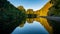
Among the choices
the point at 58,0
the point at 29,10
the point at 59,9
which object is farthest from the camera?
the point at 29,10

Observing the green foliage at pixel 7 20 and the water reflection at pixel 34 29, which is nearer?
the water reflection at pixel 34 29

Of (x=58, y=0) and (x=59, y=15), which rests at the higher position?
(x=58, y=0)

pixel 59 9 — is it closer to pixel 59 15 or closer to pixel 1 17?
pixel 59 15

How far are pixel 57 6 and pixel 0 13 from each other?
75.6 feet

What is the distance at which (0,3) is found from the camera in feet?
205

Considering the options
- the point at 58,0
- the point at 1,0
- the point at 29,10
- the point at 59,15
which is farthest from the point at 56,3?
the point at 29,10

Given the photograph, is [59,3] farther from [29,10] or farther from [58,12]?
[29,10]

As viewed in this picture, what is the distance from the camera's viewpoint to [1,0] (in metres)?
64.4

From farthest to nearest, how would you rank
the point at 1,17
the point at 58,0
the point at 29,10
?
the point at 29,10 → the point at 58,0 → the point at 1,17

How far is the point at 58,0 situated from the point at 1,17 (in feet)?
80.4

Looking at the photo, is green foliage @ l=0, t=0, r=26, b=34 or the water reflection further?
green foliage @ l=0, t=0, r=26, b=34

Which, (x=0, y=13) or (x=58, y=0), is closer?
(x=0, y=13)

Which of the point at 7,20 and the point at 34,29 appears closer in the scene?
the point at 34,29

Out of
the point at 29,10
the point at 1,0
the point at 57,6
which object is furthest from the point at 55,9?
the point at 29,10
